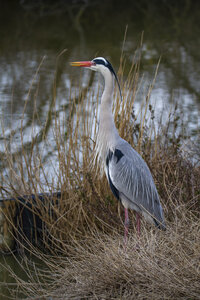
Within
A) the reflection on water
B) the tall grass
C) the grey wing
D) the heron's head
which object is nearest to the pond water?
the reflection on water

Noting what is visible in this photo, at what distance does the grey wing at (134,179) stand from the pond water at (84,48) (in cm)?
54

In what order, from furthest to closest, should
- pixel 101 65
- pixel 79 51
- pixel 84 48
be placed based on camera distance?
pixel 84 48 → pixel 79 51 → pixel 101 65

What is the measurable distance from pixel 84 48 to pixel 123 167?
695 cm

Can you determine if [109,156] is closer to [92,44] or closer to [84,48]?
[84,48]

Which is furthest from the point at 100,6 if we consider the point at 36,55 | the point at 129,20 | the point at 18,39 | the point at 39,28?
the point at 36,55

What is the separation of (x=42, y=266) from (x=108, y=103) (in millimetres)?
1042

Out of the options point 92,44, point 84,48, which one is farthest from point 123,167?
point 92,44

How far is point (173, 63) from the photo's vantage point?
865 centimetres

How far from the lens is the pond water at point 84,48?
5980 millimetres

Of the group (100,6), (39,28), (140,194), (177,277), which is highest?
(100,6)

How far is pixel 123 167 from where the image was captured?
9.52 feet

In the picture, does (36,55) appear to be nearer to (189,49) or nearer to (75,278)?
(189,49)

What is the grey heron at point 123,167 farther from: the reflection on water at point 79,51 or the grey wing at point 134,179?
the reflection on water at point 79,51

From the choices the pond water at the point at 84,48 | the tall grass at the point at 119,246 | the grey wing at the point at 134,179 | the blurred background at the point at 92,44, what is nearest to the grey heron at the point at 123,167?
the grey wing at the point at 134,179
